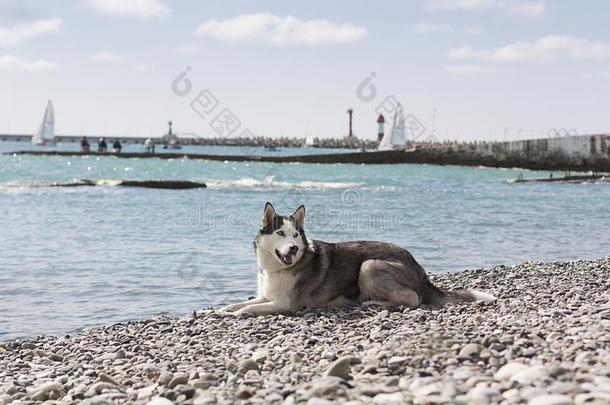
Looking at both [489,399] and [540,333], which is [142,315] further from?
[489,399]

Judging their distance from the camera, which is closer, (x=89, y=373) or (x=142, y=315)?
(x=89, y=373)

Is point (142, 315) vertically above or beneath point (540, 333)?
beneath

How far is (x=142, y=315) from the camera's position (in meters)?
10.5

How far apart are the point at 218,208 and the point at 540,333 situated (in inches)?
981

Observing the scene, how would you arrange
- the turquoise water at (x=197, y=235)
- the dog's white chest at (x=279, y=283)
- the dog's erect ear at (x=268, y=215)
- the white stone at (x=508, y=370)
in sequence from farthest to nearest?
the turquoise water at (x=197, y=235)
the dog's white chest at (x=279, y=283)
the dog's erect ear at (x=268, y=215)
the white stone at (x=508, y=370)

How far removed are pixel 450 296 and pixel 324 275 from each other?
1.31m

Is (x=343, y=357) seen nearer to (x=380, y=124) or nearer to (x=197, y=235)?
(x=197, y=235)

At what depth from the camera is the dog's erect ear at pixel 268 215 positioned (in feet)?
28.0

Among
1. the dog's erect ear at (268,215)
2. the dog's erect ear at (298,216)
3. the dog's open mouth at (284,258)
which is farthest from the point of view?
the dog's erect ear at (298,216)

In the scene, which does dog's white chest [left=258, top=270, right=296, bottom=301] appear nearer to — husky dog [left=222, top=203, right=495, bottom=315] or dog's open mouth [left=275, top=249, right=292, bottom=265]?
husky dog [left=222, top=203, right=495, bottom=315]

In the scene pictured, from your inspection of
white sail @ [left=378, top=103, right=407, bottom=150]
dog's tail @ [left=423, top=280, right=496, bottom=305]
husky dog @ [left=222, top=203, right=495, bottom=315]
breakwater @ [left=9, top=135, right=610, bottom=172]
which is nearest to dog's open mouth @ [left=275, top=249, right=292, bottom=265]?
husky dog @ [left=222, top=203, right=495, bottom=315]

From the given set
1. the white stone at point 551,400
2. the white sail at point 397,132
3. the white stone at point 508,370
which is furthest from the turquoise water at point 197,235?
the white sail at point 397,132

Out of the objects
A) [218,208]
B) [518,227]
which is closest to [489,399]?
[518,227]

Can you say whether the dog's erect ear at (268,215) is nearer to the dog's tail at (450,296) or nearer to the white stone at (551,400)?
the dog's tail at (450,296)
